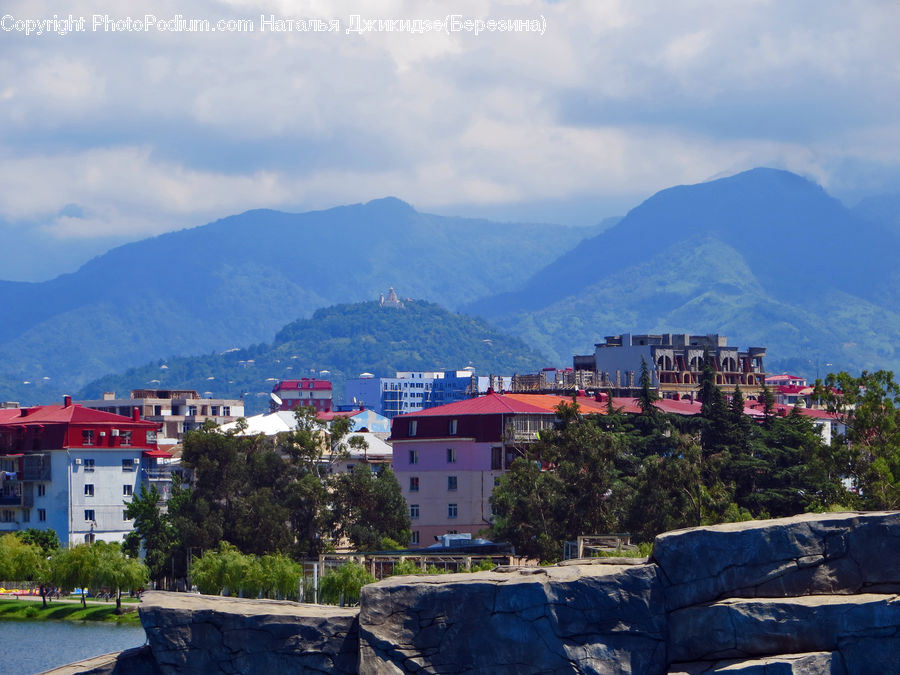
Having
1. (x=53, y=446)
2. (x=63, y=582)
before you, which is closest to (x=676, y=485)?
(x=63, y=582)

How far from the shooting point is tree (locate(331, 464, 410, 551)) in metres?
79.4

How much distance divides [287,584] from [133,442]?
46.4 m

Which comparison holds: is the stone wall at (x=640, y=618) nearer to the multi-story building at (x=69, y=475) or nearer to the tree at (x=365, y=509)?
the tree at (x=365, y=509)

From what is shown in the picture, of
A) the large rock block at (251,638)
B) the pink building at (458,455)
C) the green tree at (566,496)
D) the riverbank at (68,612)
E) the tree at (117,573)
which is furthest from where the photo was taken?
the pink building at (458,455)

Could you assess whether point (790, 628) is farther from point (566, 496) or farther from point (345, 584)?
point (566, 496)

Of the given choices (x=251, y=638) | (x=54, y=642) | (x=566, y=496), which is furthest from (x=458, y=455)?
(x=251, y=638)

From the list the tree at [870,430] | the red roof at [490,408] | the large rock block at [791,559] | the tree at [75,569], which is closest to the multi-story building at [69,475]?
the tree at [75,569]

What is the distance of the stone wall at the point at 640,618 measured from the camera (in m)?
23.5

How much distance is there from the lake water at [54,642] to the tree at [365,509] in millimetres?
12934

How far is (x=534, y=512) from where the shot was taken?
64.2 metres

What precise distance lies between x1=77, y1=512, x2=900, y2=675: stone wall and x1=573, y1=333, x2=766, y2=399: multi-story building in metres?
130

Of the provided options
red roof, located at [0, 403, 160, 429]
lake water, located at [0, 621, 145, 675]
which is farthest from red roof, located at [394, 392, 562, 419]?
lake water, located at [0, 621, 145, 675]

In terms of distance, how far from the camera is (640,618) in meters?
24.5

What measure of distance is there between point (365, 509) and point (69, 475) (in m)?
33.4
